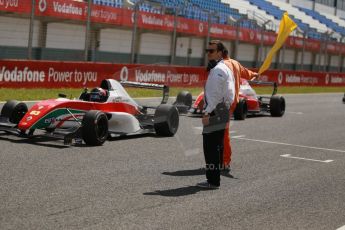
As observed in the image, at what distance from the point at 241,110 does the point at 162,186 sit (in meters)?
8.01

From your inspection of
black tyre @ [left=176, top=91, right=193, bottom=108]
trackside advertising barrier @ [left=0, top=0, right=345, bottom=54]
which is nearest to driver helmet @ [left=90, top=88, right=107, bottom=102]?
black tyre @ [left=176, top=91, right=193, bottom=108]

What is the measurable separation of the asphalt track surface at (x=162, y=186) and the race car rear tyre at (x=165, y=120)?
18 cm

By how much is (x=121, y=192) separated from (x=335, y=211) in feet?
6.76

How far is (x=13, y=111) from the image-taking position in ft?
32.3

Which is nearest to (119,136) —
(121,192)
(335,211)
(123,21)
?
(121,192)

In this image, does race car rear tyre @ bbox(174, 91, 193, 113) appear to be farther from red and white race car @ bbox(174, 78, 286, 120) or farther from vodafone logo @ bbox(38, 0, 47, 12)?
vodafone logo @ bbox(38, 0, 47, 12)

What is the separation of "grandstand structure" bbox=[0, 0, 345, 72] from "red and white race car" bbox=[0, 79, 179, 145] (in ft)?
28.3

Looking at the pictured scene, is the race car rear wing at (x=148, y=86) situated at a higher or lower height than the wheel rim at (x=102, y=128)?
higher

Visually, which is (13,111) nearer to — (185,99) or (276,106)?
(185,99)

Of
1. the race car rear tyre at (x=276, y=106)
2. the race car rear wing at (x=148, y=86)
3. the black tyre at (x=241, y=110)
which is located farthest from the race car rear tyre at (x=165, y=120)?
the race car rear tyre at (x=276, y=106)

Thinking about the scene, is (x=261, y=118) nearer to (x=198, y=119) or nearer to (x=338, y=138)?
(x=198, y=119)

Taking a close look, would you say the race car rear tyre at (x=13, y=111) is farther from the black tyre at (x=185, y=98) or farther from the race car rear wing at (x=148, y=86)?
the black tyre at (x=185, y=98)

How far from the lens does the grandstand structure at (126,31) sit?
76.5ft

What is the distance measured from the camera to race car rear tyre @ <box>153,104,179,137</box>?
425 inches
